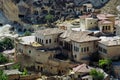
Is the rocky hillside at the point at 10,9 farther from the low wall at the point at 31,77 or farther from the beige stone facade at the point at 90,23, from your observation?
the low wall at the point at 31,77

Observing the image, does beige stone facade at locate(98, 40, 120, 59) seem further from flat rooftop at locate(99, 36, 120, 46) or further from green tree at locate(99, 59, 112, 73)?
green tree at locate(99, 59, 112, 73)

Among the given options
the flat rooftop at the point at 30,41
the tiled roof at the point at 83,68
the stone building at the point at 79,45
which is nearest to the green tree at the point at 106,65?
the tiled roof at the point at 83,68

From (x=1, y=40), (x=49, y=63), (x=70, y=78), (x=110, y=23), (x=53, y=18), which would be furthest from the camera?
(x=53, y=18)

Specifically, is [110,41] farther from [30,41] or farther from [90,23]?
[30,41]

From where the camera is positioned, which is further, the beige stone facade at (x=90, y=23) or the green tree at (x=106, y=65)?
the beige stone facade at (x=90, y=23)

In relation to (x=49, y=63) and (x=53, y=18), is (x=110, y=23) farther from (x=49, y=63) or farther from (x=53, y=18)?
(x=53, y=18)

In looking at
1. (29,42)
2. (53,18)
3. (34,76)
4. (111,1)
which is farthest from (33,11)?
(34,76)

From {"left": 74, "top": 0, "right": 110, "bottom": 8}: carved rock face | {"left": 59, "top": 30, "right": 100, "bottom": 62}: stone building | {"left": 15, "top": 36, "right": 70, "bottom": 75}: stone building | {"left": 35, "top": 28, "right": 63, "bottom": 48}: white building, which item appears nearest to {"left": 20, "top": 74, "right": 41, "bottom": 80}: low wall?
{"left": 15, "top": 36, "right": 70, "bottom": 75}: stone building

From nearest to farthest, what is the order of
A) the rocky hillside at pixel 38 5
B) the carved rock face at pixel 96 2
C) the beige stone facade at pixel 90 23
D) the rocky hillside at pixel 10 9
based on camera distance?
the beige stone facade at pixel 90 23 → the rocky hillside at pixel 38 5 → the carved rock face at pixel 96 2 → the rocky hillside at pixel 10 9
